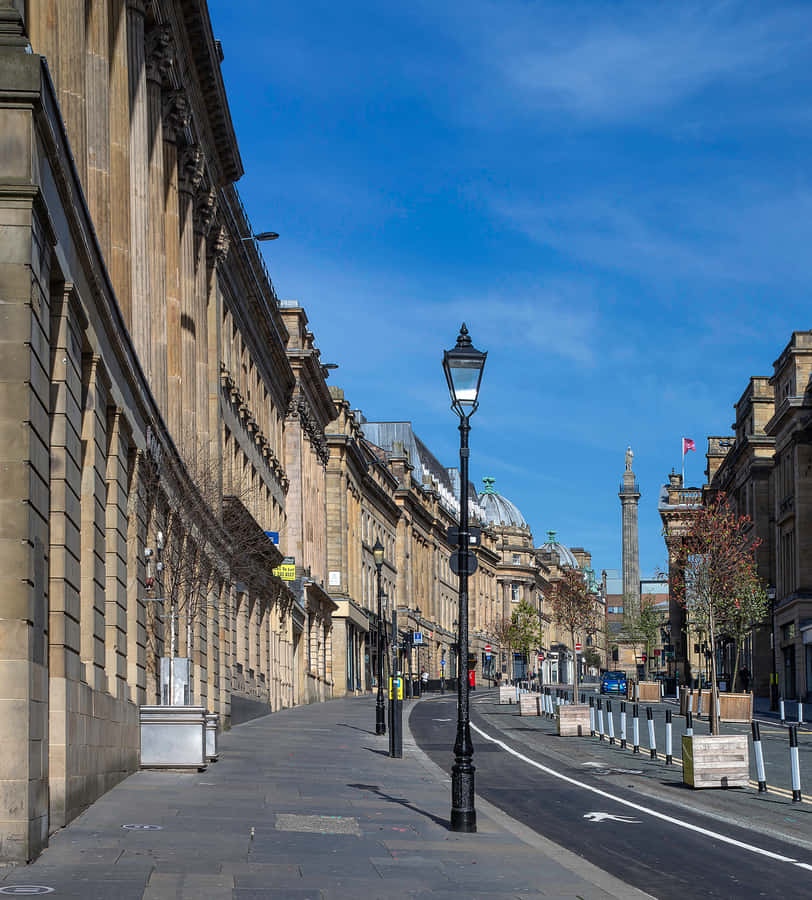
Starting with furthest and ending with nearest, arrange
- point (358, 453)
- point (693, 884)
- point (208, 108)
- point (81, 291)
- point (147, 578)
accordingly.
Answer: point (358, 453), point (208, 108), point (147, 578), point (81, 291), point (693, 884)

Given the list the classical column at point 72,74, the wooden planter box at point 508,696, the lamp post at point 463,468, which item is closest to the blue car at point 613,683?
the wooden planter box at point 508,696

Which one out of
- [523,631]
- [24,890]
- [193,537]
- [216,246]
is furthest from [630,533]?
[24,890]

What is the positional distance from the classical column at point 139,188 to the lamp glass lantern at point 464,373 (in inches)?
439

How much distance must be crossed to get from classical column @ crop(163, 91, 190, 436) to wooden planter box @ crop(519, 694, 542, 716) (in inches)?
996

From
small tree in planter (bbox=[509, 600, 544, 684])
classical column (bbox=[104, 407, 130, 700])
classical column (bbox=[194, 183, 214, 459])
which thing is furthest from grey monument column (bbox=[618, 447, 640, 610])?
classical column (bbox=[104, 407, 130, 700])

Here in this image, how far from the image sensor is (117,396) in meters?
22.3

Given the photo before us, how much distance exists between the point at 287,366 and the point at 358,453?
1241 inches

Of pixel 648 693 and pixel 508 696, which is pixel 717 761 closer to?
pixel 508 696

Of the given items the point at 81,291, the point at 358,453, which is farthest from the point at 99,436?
the point at 358,453

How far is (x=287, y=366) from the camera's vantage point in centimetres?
6662

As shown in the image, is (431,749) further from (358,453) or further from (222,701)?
(358,453)

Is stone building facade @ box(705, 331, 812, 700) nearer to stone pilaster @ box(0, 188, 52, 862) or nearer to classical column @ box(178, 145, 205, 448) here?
classical column @ box(178, 145, 205, 448)

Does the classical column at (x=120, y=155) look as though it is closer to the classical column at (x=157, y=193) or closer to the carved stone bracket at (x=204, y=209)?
the classical column at (x=157, y=193)

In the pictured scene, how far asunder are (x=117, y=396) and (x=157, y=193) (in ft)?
42.9
